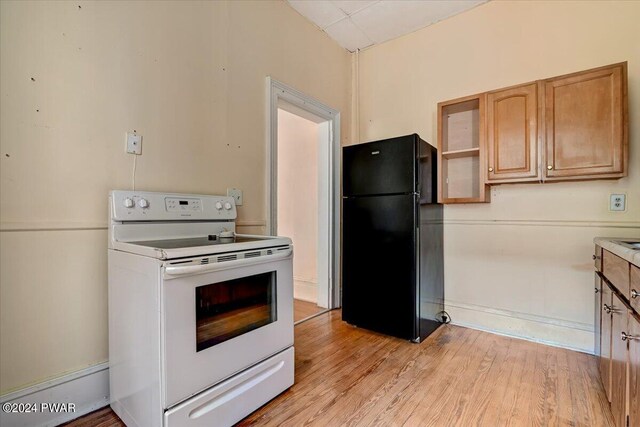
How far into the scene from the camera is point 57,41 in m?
1.42

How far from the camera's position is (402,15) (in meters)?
2.77

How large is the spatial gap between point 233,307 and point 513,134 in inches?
89.4

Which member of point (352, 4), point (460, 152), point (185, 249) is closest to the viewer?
point (185, 249)

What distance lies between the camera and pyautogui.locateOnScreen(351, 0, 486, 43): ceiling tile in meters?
2.62

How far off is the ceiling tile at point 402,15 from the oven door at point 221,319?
2375 millimetres

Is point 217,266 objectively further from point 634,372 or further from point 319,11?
point 319,11

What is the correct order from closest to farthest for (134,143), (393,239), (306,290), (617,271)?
(617,271)
(134,143)
(393,239)
(306,290)

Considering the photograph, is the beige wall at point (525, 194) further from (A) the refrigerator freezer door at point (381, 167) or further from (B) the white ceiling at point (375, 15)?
(A) the refrigerator freezer door at point (381, 167)

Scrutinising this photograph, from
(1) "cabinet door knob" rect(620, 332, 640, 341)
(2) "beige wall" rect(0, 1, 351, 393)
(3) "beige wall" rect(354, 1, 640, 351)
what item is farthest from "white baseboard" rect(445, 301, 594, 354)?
(2) "beige wall" rect(0, 1, 351, 393)

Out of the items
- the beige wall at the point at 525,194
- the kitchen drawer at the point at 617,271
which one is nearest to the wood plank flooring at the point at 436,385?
the beige wall at the point at 525,194

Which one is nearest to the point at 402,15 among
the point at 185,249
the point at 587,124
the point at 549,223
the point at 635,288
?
the point at 587,124

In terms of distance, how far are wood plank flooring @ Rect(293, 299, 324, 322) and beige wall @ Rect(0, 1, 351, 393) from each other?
5.16ft

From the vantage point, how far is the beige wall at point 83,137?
4.33 feet

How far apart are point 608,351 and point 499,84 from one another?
2.06m
